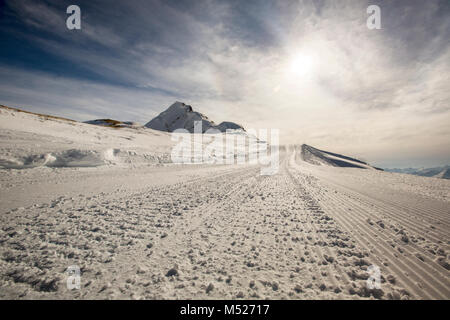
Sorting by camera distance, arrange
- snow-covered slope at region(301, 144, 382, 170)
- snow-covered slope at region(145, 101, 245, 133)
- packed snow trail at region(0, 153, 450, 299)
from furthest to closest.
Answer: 1. snow-covered slope at region(145, 101, 245, 133)
2. snow-covered slope at region(301, 144, 382, 170)
3. packed snow trail at region(0, 153, 450, 299)

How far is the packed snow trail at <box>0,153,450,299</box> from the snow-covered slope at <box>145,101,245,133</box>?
124257mm

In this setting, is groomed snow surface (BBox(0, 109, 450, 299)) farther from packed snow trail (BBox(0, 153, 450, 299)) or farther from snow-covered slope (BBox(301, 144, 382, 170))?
snow-covered slope (BBox(301, 144, 382, 170))

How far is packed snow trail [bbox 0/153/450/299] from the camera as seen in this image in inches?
92.5

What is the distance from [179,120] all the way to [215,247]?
142632 mm

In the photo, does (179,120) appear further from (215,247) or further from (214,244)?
(215,247)

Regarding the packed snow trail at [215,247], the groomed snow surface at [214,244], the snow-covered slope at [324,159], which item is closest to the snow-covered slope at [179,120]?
the snow-covered slope at [324,159]

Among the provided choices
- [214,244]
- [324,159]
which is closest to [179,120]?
[324,159]

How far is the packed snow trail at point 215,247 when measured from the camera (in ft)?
7.71

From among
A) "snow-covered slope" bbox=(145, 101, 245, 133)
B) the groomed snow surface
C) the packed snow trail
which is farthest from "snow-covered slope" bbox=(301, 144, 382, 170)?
"snow-covered slope" bbox=(145, 101, 245, 133)

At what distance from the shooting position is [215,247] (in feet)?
10.7

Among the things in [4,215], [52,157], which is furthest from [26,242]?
[52,157]

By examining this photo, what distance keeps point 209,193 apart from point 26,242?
16.1 feet

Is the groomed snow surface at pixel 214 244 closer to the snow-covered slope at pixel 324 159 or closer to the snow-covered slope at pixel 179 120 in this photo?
the snow-covered slope at pixel 324 159

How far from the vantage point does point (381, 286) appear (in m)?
2.43
